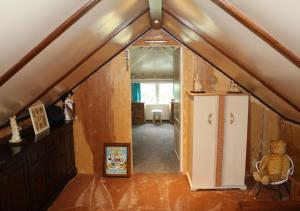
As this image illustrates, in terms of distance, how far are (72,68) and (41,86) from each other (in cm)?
44

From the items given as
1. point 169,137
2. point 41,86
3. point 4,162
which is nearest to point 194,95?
point 41,86

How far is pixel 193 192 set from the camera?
3.46 meters

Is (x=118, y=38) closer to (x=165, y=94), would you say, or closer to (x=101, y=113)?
(x=101, y=113)

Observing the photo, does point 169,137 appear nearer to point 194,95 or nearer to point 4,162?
point 194,95

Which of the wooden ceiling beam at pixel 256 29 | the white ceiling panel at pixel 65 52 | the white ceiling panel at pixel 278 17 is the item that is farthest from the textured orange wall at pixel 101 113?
the white ceiling panel at pixel 278 17

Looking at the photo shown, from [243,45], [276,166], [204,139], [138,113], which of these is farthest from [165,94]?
[243,45]

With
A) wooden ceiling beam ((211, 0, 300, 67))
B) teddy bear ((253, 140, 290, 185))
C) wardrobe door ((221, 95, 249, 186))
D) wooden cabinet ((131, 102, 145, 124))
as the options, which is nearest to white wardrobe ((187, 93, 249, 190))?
wardrobe door ((221, 95, 249, 186))

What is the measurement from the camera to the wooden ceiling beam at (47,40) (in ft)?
5.77

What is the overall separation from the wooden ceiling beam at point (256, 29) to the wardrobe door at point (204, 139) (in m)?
1.69

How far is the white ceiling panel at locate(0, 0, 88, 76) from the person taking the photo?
1.32 metres

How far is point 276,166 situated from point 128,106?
7.70ft

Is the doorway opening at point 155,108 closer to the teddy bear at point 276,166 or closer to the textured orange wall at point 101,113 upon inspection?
the textured orange wall at point 101,113

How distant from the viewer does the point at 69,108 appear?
3.92 m

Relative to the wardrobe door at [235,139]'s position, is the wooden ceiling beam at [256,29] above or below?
above
